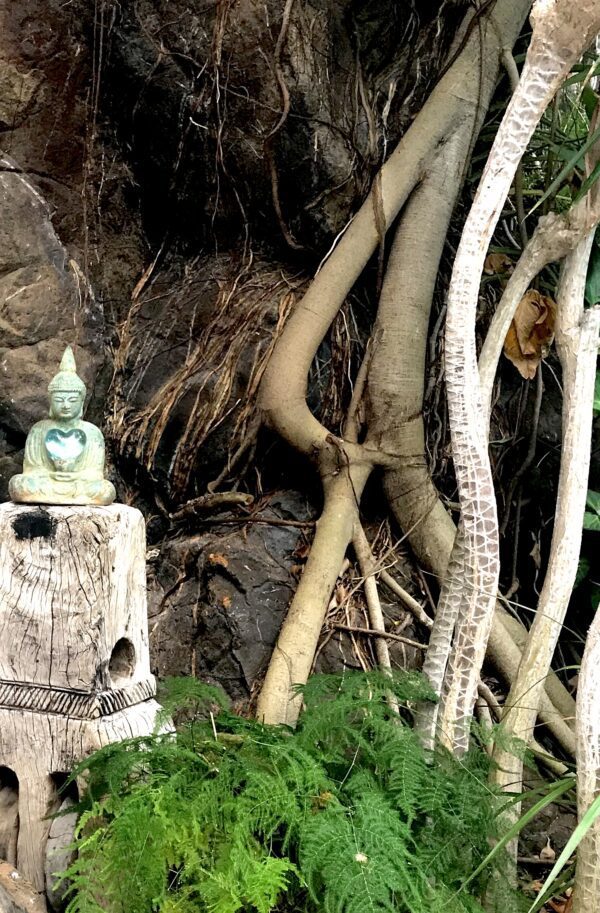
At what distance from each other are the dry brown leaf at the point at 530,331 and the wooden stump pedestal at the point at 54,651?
1755mm

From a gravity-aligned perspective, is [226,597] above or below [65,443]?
below

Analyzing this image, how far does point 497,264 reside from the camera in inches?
158

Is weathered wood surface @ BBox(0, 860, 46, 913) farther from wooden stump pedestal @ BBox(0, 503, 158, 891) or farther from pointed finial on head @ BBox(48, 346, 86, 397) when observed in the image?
pointed finial on head @ BBox(48, 346, 86, 397)

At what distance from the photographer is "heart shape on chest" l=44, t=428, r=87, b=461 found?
99.7 inches

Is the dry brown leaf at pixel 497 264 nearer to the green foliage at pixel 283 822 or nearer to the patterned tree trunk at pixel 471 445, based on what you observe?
the patterned tree trunk at pixel 471 445

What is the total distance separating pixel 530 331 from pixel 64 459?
74.9 inches

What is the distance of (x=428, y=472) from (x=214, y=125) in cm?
198

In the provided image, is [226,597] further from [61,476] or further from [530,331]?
[530,331]

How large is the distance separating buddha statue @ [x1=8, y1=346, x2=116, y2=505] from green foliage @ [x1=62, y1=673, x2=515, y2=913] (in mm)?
646

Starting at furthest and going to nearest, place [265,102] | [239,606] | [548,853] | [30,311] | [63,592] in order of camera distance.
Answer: [265,102], [30,311], [239,606], [548,853], [63,592]

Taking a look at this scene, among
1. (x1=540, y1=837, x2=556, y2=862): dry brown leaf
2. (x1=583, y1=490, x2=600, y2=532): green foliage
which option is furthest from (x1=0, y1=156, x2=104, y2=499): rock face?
(x1=540, y1=837, x2=556, y2=862): dry brown leaf

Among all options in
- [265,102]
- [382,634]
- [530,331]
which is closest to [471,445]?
[530,331]

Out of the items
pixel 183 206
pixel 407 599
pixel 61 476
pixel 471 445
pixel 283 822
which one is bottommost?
pixel 283 822

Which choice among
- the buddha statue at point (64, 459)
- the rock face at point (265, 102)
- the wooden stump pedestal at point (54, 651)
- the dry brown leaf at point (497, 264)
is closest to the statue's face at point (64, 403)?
the buddha statue at point (64, 459)
